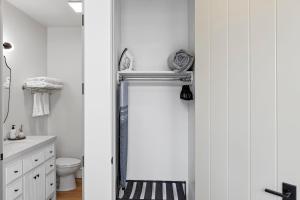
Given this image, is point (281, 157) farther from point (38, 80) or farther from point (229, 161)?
point (38, 80)

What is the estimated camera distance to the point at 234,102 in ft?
4.14

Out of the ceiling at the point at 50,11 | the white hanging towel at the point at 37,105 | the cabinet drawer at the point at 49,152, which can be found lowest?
the cabinet drawer at the point at 49,152

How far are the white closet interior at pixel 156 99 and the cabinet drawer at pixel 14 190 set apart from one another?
45.5 inches

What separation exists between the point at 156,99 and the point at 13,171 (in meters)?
1.65

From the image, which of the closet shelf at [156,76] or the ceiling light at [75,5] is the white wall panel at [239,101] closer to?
the closet shelf at [156,76]

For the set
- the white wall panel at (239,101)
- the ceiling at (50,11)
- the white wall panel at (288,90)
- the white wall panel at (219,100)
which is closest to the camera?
the white wall panel at (288,90)

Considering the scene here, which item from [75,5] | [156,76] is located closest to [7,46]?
[75,5]

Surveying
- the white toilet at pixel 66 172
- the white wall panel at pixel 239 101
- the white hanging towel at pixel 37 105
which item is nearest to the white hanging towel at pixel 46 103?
the white hanging towel at pixel 37 105

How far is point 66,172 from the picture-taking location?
346 centimetres

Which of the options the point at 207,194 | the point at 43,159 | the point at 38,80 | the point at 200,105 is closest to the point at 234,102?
the point at 200,105

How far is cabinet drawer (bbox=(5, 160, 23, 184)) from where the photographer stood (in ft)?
7.09

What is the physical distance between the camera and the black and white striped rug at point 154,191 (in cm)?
207

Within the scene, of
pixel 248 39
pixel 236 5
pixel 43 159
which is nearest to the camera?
pixel 248 39

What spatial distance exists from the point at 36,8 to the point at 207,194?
3.34 metres
